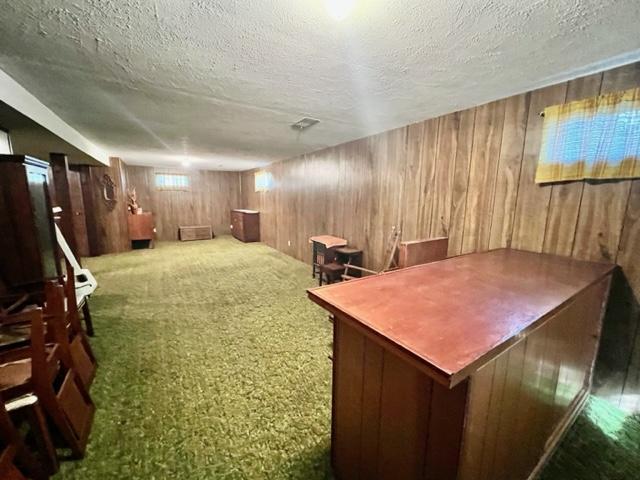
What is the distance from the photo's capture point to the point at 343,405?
1.16 meters

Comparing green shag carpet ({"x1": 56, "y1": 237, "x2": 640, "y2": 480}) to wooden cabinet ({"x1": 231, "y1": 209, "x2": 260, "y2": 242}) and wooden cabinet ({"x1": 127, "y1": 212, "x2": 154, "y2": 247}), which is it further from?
wooden cabinet ({"x1": 231, "y1": 209, "x2": 260, "y2": 242})

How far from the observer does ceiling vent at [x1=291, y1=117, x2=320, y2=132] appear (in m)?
2.87

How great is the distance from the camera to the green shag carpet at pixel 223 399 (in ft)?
4.31

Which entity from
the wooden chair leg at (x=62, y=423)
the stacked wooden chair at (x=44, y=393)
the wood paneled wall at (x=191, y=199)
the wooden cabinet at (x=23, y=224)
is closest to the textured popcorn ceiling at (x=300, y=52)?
the wooden cabinet at (x=23, y=224)

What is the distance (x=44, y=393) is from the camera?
1.22 metres

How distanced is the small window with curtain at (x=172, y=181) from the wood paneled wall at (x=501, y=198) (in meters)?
6.10

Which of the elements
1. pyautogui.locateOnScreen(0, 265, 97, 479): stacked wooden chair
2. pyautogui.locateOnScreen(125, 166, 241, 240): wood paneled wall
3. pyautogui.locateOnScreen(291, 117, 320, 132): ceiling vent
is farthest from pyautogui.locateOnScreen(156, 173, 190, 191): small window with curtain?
pyautogui.locateOnScreen(0, 265, 97, 479): stacked wooden chair

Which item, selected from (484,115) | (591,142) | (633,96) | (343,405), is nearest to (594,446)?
(343,405)

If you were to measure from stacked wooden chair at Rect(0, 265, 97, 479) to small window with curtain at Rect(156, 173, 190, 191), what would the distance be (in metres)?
7.06

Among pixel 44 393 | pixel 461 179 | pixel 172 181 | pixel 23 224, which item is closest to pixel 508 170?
pixel 461 179

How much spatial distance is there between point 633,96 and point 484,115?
89 centimetres

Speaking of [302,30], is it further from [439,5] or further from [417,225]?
[417,225]

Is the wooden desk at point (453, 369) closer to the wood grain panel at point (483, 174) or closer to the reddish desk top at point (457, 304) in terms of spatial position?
the reddish desk top at point (457, 304)

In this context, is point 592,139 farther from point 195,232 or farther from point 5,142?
point 195,232
